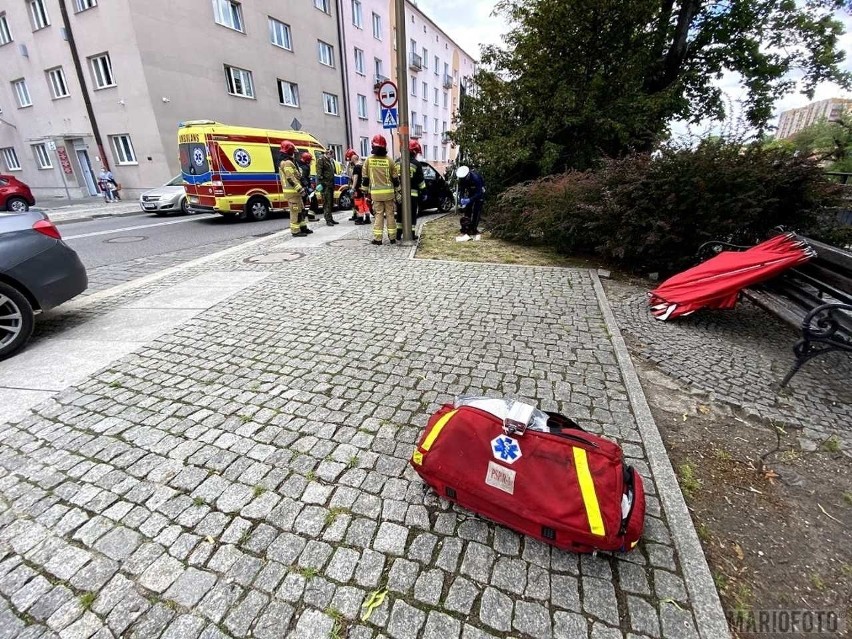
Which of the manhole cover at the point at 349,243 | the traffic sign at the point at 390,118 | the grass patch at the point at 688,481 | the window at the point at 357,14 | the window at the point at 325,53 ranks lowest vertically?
the grass patch at the point at 688,481

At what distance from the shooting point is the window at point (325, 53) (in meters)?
25.7

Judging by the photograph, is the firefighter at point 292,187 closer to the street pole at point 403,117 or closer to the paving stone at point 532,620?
the street pole at point 403,117

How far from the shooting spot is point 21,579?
1.79 metres

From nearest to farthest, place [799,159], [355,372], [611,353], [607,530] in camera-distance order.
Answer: [607,530] → [355,372] → [611,353] → [799,159]

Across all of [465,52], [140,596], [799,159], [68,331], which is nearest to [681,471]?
[140,596]

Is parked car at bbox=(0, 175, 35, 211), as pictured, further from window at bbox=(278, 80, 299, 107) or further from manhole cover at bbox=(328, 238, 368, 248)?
manhole cover at bbox=(328, 238, 368, 248)

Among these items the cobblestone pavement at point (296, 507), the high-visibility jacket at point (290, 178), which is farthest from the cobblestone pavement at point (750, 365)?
the high-visibility jacket at point (290, 178)

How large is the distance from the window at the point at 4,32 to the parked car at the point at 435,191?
25.7 meters

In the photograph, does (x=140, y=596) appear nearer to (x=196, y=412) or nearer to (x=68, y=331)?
(x=196, y=412)

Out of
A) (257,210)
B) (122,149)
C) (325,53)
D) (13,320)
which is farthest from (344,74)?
(13,320)

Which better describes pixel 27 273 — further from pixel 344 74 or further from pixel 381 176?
pixel 344 74

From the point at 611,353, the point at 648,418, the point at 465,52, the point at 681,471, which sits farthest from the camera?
Answer: the point at 465,52

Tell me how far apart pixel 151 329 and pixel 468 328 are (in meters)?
3.50

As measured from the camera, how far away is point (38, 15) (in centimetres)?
2003
